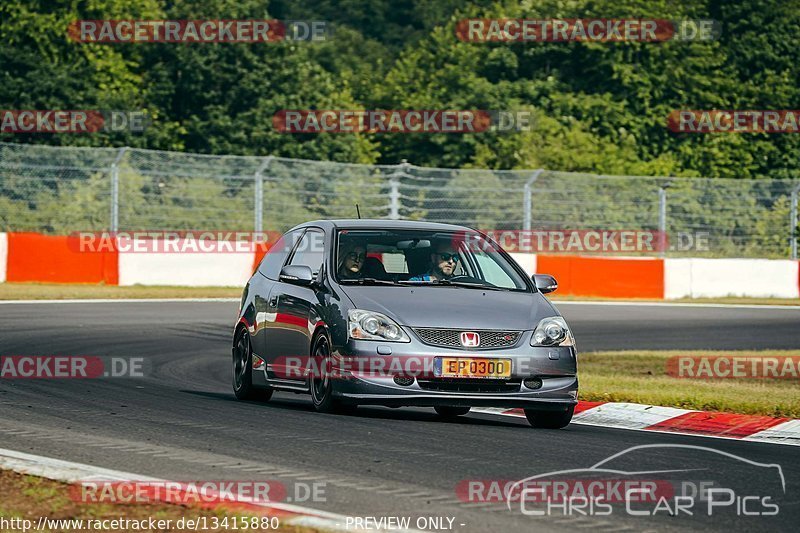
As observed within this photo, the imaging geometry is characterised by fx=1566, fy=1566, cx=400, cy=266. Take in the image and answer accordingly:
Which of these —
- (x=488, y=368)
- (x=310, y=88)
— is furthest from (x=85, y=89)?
(x=488, y=368)

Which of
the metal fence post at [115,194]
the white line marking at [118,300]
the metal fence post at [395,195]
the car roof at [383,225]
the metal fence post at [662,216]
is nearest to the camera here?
the car roof at [383,225]

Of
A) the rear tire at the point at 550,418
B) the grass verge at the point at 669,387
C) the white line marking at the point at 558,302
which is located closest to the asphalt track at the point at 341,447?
the rear tire at the point at 550,418

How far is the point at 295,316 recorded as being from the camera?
450 inches

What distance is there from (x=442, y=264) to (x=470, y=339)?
132 cm

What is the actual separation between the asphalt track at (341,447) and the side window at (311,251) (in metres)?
1.09

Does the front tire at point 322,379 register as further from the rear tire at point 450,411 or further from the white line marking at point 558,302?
the white line marking at point 558,302

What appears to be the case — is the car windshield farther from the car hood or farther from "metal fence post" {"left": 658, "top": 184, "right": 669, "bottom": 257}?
"metal fence post" {"left": 658, "top": 184, "right": 669, "bottom": 257}

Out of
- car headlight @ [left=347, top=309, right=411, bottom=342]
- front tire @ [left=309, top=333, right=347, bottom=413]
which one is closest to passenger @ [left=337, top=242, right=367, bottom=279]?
front tire @ [left=309, top=333, right=347, bottom=413]

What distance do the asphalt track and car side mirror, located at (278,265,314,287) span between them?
0.93 meters

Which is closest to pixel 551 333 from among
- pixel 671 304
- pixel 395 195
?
pixel 671 304

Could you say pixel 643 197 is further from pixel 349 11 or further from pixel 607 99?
pixel 349 11

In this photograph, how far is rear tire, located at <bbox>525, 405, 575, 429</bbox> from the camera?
10688mm

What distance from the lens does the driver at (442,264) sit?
37.1ft

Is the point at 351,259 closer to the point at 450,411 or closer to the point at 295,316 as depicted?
the point at 295,316
